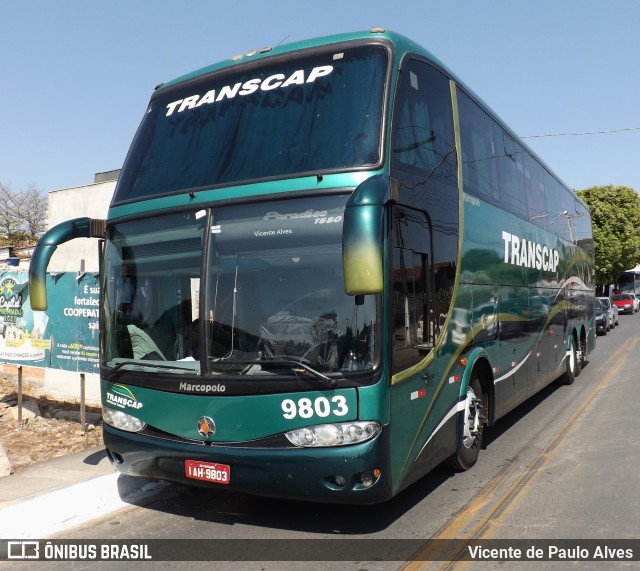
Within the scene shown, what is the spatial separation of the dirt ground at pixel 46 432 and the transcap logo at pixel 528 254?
6023mm

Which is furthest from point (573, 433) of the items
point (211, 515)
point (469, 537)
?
point (211, 515)

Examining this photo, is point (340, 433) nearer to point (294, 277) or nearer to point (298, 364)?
point (298, 364)

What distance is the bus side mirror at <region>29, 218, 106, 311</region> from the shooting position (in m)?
5.14

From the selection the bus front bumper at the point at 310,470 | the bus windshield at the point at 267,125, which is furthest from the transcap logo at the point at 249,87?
the bus front bumper at the point at 310,470

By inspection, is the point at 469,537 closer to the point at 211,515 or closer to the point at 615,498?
the point at 615,498

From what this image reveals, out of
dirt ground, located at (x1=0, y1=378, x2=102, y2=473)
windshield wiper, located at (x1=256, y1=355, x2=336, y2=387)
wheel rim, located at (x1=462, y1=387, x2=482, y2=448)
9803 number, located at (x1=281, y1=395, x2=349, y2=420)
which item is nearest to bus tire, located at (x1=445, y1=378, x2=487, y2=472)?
wheel rim, located at (x1=462, y1=387, x2=482, y2=448)

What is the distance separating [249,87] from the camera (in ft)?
17.5

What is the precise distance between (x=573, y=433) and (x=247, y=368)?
18.1 feet

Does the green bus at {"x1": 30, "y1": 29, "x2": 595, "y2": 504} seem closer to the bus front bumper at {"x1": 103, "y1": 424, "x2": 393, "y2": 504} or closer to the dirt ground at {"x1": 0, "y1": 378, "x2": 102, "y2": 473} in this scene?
the bus front bumper at {"x1": 103, "y1": 424, "x2": 393, "y2": 504}

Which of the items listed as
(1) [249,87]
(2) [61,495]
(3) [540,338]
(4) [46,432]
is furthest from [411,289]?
(4) [46,432]

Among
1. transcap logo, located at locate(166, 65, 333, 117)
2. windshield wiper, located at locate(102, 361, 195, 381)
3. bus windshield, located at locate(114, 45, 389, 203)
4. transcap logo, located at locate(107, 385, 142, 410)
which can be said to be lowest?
→ transcap logo, located at locate(107, 385, 142, 410)

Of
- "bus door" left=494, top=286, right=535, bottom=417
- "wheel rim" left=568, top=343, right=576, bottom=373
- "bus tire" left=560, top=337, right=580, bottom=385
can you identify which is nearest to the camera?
"bus door" left=494, top=286, right=535, bottom=417

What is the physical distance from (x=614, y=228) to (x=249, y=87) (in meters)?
56.4

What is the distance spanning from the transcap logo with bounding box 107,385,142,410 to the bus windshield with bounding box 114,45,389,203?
5.51ft
